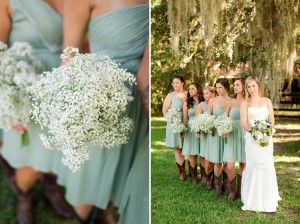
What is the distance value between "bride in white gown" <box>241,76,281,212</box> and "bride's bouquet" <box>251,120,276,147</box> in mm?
86

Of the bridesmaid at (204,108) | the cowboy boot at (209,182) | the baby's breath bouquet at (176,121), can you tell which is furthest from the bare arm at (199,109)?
the cowboy boot at (209,182)

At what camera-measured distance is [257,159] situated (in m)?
5.80

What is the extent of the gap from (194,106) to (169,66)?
13.2 m

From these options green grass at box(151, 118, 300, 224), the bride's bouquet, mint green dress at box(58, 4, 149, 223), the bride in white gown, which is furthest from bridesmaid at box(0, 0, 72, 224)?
the bride in white gown

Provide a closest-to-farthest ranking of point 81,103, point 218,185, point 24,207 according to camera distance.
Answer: point 81,103
point 24,207
point 218,185

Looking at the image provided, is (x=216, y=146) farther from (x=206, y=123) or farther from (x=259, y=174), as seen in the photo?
(x=259, y=174)

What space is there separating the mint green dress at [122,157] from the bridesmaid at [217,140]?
3.57m

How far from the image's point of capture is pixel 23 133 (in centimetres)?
292

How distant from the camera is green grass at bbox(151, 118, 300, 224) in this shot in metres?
5.56

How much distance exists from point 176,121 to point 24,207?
4376 mm

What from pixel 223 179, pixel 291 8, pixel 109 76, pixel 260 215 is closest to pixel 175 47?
pixel 291 8

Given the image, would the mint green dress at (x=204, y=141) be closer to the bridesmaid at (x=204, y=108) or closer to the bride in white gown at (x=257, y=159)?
the bridesmaid at (x=204, y=108)

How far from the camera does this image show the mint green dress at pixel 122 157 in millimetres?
2945

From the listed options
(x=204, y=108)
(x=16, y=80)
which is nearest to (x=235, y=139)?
(x=204, y=108)
